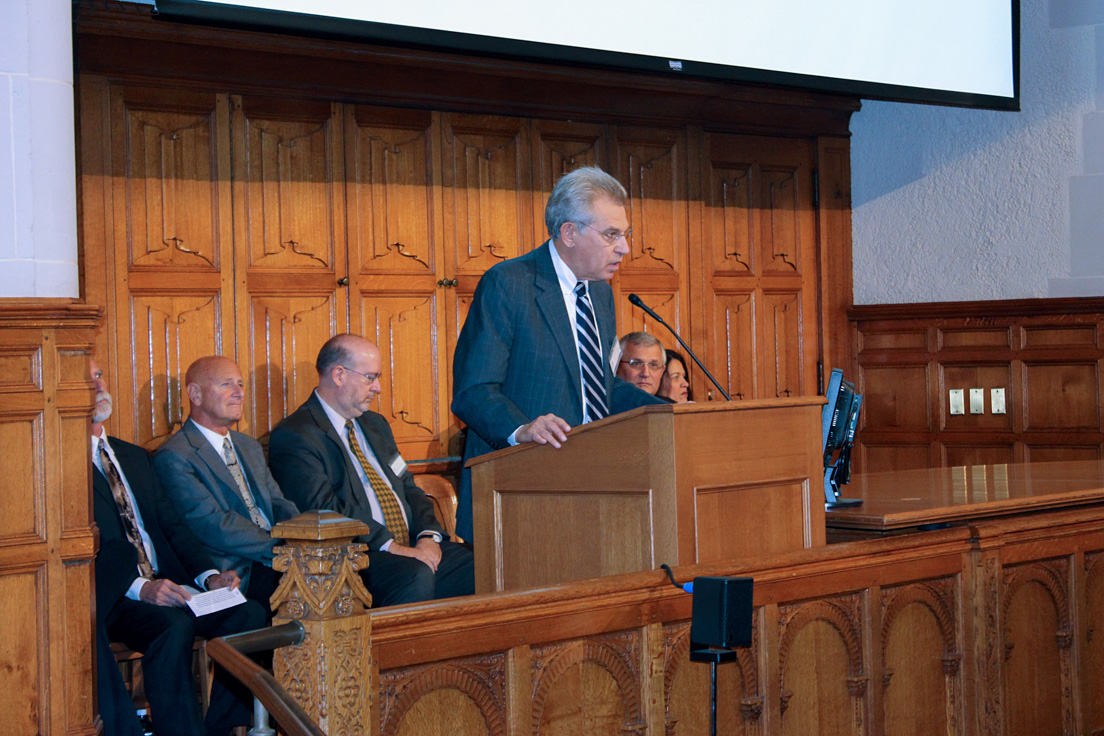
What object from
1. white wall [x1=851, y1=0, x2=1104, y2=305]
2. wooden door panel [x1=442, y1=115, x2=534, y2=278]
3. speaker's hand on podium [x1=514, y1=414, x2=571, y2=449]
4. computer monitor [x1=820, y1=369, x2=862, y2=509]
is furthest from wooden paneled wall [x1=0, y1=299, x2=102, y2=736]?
white wall [x1=851, y1=0, x2=1104, y2=305]

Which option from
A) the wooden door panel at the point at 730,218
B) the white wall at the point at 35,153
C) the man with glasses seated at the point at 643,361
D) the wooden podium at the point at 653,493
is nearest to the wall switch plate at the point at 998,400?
the wooden door panel at the point at 730,218

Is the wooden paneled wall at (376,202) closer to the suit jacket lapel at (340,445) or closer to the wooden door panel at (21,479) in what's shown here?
the suit jacket lapel at (340,445)

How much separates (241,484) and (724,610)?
2.33m

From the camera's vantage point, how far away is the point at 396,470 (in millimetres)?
4477

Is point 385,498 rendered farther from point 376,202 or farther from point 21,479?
point 376,202

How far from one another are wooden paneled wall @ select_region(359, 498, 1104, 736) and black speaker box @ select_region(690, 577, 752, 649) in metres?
0.17

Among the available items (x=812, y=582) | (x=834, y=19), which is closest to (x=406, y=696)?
(x=812, y=582)

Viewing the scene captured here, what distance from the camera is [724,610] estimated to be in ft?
7.35

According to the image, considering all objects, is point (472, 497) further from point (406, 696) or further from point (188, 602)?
point (188, 602)

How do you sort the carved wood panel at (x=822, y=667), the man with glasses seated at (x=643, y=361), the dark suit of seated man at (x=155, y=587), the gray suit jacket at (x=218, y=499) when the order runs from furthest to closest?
the man with glasses seated at (x=643, y=361) → the gray suit jacket at (x=218, y=499) → the dark suit of seated man at (x=155, y=587) → the carved wood panel at (x=822, y=667)

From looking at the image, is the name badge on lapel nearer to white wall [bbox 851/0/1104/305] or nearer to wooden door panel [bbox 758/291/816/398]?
wooden door panel [bbox 758/291/816/398]

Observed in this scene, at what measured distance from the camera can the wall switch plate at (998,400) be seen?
20.2 ft

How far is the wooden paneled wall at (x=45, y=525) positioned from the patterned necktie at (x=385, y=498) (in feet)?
3.90

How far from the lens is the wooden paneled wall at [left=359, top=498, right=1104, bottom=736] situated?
2.24m
